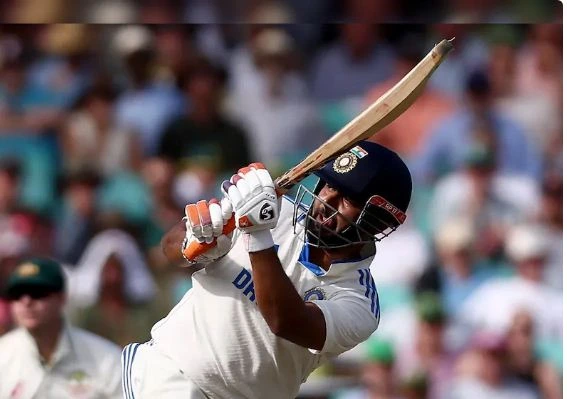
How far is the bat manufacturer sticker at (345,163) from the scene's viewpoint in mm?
2725

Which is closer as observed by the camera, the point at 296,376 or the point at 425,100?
the point at 296,376

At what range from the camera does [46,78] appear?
602 cm

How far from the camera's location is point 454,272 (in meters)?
5.34

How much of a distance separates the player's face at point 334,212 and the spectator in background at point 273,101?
290 centimetres

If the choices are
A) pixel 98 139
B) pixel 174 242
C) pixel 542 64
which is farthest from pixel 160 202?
pixel 174 242

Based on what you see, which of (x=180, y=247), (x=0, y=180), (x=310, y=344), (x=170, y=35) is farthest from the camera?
(x=170, y=35)

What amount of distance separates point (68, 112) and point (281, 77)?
1.21 meters

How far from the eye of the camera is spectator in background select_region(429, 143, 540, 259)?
217 inches

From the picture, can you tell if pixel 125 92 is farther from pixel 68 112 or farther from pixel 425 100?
pixel 425 100

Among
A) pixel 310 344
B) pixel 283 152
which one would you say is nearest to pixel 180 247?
pixel 310 344

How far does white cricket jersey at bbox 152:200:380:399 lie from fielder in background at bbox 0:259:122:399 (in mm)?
1905

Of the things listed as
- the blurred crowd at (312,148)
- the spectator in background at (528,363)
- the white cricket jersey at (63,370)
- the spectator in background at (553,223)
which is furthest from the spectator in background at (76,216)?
the spectator in background at (553,223)

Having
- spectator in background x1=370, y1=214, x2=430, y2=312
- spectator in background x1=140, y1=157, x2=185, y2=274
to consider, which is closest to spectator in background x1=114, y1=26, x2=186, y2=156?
spectator in background x1=140, y1=157, x2=185, y2=274

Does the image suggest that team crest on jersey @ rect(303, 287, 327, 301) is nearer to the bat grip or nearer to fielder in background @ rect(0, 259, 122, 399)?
the bat grip
